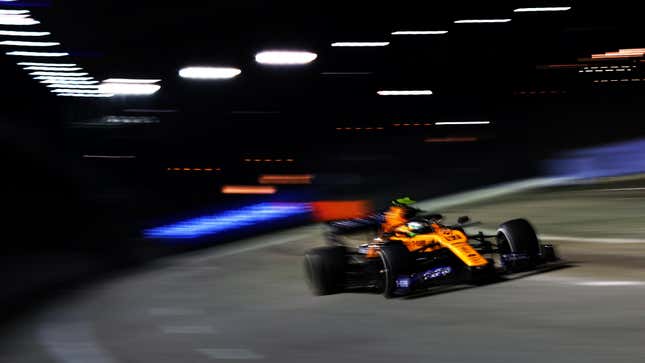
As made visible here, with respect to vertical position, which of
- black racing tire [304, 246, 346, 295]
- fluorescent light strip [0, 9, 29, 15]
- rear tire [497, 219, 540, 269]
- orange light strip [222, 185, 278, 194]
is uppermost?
fluorescent light strip [0, 9, 29, 15]

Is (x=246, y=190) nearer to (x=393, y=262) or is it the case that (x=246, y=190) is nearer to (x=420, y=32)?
(x=393, y=262)

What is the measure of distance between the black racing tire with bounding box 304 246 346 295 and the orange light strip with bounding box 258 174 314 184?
1920 centimetres

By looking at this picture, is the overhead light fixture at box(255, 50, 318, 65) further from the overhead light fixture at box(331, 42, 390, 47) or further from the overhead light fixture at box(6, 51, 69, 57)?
the overhead light fixture at box(6, 51, 69, 57)

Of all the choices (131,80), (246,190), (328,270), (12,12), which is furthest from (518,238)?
(131,80)

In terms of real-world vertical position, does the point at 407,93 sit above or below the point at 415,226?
above

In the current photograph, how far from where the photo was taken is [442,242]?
10.4 metres

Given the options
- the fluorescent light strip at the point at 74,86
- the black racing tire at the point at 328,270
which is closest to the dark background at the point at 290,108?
the fluorescent light strip at the point at 74,86

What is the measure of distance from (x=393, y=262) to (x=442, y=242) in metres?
0.59

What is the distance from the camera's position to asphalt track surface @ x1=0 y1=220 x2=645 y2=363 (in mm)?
7496

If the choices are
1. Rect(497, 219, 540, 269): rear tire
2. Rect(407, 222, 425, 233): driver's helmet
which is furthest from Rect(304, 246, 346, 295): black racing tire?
Rect(497, 219, 540, 269): rear tire

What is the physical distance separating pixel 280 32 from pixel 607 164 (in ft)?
99.4

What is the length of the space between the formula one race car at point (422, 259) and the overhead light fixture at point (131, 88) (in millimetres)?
37896

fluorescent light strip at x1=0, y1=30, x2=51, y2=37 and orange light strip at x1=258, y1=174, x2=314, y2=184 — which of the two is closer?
orange light strip at x1=258, y1=174, x2=314, y2=184

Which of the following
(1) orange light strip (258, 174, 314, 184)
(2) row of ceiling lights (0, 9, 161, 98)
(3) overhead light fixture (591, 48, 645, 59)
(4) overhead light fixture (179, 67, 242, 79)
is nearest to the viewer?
(1) orange light strip (258, 174, 314, 184)
